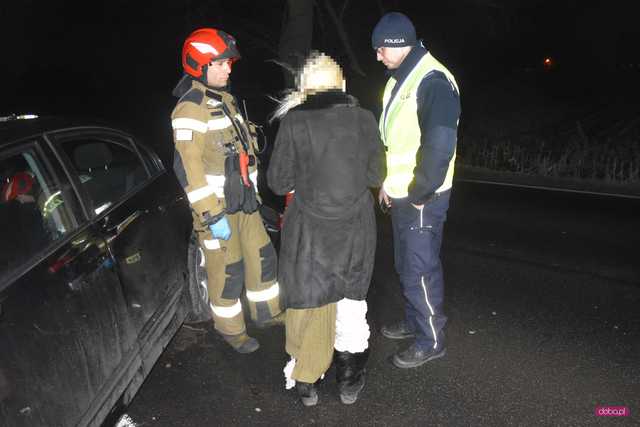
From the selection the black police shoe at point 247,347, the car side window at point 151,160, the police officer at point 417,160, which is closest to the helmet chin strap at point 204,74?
the car side window at point 151,160

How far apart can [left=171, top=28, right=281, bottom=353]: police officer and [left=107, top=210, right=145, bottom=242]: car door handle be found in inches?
12.3

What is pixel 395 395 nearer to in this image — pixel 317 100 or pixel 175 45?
pixel 317 100

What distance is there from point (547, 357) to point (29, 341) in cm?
301

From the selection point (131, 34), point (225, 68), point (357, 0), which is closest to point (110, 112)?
→ point (131, 34)

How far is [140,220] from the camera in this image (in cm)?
311

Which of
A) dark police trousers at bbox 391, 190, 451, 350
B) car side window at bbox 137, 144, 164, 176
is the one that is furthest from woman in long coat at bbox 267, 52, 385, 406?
car side window at bbox 137, 144, 164, 176

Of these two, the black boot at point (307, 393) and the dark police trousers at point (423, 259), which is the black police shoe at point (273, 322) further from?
the dark police trousers at point (423, 259)

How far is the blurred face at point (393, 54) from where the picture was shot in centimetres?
301

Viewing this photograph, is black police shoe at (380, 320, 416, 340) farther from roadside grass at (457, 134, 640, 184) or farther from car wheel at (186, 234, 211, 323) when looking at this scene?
roadside grass at (457, 134, 640, 184)

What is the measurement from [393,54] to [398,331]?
1913 millimetres

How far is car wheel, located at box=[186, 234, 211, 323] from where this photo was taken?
3721 mm

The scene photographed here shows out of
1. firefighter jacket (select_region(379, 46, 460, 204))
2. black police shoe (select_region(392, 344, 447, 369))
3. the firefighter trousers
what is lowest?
black police shoe (select_region(392, 344, 447, 369))

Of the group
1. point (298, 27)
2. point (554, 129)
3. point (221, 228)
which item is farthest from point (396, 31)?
point (554, 129)

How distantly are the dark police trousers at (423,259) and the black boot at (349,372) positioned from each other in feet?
1.66
